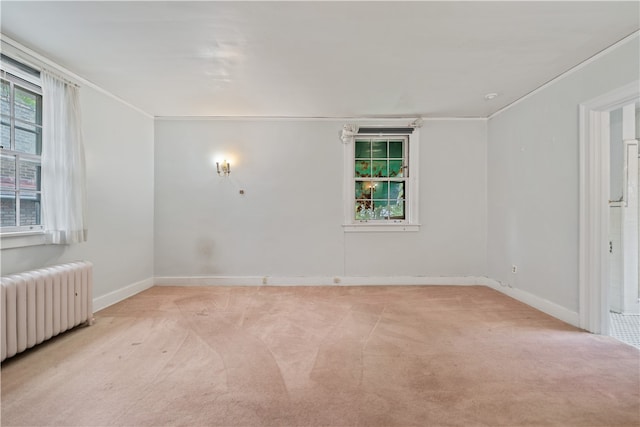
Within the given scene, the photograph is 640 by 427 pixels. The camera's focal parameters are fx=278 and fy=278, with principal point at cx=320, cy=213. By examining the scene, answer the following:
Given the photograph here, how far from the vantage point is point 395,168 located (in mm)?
4531

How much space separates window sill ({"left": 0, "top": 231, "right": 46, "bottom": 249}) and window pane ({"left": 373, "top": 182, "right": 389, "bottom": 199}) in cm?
404

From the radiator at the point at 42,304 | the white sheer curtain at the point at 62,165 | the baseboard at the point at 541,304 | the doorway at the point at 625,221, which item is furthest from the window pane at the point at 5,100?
the doorway at the point at 625,221

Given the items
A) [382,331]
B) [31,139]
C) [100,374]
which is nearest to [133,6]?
[31,139]

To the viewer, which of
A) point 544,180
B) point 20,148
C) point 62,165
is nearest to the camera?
point 20,148

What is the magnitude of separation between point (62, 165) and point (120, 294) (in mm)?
1751

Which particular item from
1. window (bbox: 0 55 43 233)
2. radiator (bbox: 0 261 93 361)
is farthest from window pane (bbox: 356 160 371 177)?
window (bbox: 0 55 43 233)

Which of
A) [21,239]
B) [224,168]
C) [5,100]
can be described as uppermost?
[5,100]

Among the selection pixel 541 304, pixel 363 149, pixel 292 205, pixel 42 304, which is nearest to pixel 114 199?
pixel 42 304

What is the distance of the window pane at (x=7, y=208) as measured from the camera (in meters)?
2.45

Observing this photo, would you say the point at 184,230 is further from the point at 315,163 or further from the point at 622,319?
the point at 622,319

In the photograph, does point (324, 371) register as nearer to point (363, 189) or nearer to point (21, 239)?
point (21, 239)

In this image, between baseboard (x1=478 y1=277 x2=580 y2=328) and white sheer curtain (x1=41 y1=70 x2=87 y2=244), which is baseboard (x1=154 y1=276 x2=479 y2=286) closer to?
baseboard (x1=478 y1=277 x2=580 y2=328)

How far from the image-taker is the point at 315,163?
4.41m

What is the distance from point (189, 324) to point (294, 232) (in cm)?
197
